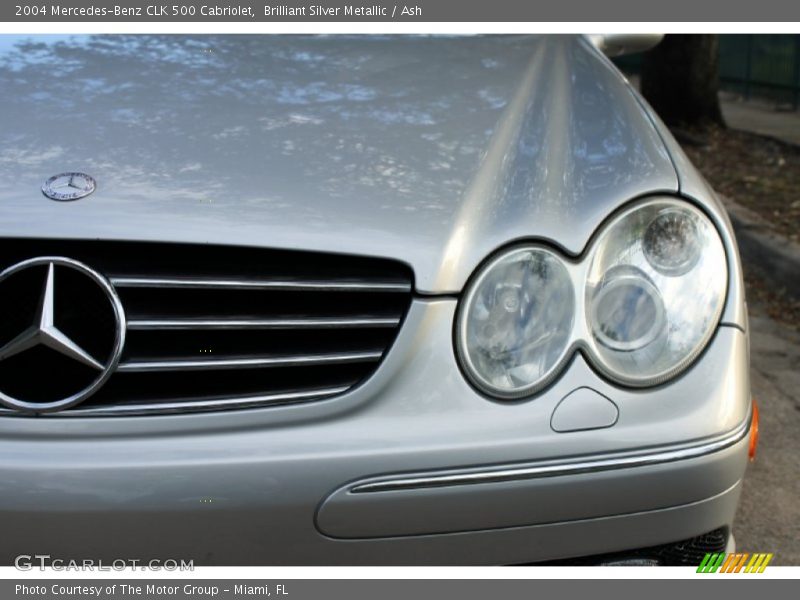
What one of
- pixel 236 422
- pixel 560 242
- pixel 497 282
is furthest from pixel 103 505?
pixel 560 242

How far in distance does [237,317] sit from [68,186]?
1.23ft

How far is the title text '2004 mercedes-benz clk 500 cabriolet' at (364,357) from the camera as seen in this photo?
60.7 inches

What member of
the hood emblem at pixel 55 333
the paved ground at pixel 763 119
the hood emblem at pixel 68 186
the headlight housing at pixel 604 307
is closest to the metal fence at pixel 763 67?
the paved ground at pixel 763 119

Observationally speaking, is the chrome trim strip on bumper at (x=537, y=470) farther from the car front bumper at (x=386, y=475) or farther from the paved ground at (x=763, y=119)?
the paved ground at (x=763, y=119)

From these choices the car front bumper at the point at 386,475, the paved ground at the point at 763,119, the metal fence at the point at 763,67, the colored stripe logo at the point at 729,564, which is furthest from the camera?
the metal fence at the point at 763,67

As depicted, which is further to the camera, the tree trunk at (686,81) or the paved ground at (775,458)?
the tree trunk at (686,81)

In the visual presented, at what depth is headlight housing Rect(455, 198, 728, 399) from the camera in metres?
1.63

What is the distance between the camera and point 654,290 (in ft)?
5.61

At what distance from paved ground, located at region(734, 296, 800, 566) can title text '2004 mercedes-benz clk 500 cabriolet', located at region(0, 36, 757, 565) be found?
92cm

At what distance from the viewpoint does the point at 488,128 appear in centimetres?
197

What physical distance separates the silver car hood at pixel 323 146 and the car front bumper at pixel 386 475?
203mm

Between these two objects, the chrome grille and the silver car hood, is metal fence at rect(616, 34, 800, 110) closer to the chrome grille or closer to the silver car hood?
the silver car hood
